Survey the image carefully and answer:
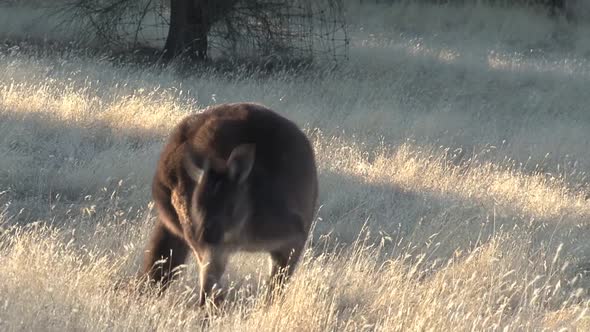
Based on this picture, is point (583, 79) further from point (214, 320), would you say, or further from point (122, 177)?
point (214, 320)

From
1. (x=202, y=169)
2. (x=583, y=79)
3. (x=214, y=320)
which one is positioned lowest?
(x=583, y=79)

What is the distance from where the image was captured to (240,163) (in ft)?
12.2

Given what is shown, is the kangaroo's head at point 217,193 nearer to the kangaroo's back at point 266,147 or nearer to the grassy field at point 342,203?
the kangaroo's back at point 266,147

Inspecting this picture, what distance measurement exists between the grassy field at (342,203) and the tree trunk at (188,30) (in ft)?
5.10

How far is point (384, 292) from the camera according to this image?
4.97 m

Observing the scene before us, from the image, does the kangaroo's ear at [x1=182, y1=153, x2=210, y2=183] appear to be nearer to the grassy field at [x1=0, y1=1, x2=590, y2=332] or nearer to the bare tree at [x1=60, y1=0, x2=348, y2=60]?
the grassy field at [x1=0, y1=1, x2=590, y2=332]

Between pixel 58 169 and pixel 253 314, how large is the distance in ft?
11.6

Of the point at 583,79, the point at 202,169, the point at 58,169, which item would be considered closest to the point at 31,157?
the point at 58,169

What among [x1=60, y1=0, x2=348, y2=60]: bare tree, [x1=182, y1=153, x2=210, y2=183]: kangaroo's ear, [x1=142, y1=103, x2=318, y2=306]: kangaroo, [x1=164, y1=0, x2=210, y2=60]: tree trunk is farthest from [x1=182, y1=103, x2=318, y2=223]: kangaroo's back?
[x1=164, y1=0, x2=210, y2=60]: tree trunk

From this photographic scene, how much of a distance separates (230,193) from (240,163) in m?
0.13

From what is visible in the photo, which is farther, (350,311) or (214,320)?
(350,311)

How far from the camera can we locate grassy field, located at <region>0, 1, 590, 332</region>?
4465 millimetres

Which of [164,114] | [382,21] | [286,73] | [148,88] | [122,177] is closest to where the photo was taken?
[122,177]

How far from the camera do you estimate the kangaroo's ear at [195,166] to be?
3.72 metres
